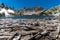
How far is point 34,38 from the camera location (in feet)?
33.3

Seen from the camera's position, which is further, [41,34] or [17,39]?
[41,34]

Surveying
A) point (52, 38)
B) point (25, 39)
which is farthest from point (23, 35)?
point (52, 38)

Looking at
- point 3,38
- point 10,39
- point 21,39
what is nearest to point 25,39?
point 21,39

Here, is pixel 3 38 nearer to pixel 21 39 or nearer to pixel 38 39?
pixel 21 39

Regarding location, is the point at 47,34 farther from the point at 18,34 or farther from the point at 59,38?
the point at 18,34

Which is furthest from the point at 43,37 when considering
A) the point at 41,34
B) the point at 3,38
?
the point at 3,38

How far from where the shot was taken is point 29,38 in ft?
32.8

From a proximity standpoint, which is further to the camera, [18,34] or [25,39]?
[18,34]

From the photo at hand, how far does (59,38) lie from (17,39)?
9.30ft

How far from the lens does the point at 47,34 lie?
11414mm

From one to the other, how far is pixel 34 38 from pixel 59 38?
171 cm

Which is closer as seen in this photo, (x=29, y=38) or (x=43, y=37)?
(x=29, y=38)

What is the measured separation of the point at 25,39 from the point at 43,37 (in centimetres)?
143

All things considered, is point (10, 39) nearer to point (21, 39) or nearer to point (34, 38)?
point (21, 39)
